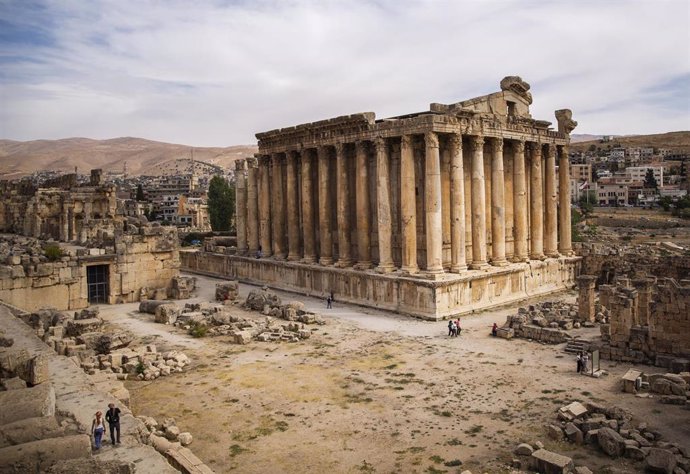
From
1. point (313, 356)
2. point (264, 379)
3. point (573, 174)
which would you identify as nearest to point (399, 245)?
point (313, 356)

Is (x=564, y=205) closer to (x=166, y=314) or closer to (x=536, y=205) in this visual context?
(x=536, y=205)

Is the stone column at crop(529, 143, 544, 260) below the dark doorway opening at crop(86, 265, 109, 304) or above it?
above

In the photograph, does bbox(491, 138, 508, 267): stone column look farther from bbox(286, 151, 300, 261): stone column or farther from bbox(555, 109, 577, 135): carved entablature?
bbox(286, 151, 300, 261): stone column

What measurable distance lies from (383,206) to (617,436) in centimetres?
1884

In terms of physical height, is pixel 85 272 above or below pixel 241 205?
below

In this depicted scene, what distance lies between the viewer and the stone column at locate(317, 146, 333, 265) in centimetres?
3416

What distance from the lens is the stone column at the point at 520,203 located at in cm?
3250

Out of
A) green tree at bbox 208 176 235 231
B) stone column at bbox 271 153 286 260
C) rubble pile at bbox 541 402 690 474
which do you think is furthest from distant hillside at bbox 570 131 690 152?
rubble pile at bbox 541 402 690 474

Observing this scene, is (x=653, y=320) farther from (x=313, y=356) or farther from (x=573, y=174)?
(x=573, y=174)

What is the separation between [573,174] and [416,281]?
4659 inches

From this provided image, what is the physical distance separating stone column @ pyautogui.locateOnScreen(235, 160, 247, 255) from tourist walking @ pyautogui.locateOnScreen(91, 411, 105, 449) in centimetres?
3156

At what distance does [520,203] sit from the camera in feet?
107

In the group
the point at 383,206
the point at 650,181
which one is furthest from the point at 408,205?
the point at 650,181

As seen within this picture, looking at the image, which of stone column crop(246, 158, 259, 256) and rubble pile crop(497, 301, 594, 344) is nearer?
rubble pile crop(497, 301, 594, 344)
